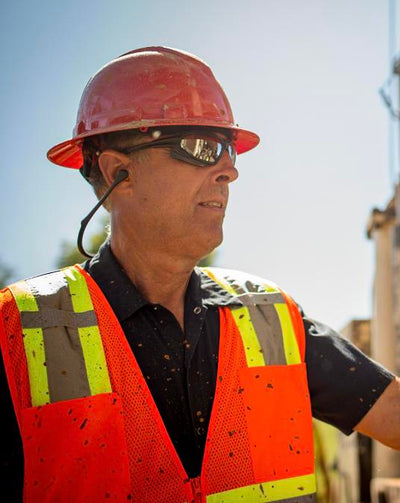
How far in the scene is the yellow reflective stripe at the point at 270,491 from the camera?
224 cm

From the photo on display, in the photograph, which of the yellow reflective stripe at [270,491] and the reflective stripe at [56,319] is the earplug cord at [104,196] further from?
the yellow reflective stripe at [270,491]

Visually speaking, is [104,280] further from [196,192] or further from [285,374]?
[285,374]

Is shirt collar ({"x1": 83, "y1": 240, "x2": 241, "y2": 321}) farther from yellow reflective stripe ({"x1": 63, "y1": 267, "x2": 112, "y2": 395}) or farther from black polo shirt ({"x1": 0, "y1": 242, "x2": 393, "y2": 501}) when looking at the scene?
yellow reflective stripe ({"x1": 63, "y1": 267, "x2": 112, "y2": 395})

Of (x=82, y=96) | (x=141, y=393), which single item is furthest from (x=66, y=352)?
(x=82, y=96)

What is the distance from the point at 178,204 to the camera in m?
2.49

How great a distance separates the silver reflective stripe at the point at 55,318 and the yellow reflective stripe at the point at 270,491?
0.71 metres

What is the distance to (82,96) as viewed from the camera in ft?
9.08

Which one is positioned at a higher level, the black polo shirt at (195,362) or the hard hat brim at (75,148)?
the hard hat brim at (75,148)

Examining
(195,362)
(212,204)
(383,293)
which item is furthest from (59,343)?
(383,293)

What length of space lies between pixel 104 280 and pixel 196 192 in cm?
48

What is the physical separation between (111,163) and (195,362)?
86 centimetres

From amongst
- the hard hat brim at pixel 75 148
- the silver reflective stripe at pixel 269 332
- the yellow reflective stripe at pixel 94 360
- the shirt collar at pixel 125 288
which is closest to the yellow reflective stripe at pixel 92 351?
the yellow reflective stripe at pixel 94 360

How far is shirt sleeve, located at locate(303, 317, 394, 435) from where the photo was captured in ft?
8.11

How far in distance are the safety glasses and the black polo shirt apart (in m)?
0.47
